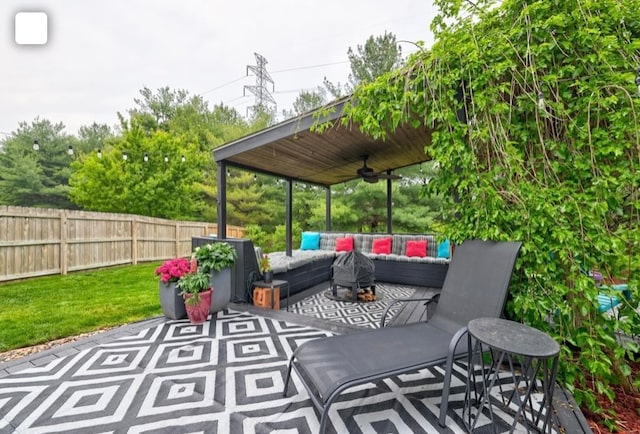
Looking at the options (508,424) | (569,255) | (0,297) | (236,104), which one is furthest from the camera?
(236,104)

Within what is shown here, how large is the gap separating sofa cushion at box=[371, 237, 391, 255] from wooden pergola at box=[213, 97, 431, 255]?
1.83 metres

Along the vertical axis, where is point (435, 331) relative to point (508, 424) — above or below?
above

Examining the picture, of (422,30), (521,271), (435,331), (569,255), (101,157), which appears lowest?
(435,331)

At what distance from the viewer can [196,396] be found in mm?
1938

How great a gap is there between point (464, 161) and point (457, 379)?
67.4 inches

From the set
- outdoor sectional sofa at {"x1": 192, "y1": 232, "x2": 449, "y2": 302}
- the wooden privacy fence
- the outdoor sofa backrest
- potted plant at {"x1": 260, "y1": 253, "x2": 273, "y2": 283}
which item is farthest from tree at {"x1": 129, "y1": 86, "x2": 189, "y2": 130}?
potted plant at {"x1": 260, "y1": 253, "x2": 273, "y2": 283}

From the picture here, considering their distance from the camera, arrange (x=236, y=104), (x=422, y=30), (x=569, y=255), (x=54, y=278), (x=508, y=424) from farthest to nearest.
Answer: (x=236, y=104), (x=422, y=30), (x=54, y=278), (x=569, y=255), (x=508, y=424)

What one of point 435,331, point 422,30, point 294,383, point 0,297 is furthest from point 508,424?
point 422,30

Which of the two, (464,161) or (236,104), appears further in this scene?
(236,104)

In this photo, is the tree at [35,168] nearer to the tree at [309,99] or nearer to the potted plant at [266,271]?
the tree at [309,99]

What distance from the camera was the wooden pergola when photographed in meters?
3.73

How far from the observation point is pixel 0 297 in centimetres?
457

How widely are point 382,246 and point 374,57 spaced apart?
7968mm

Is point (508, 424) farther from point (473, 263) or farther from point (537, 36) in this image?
point (537, 36)
